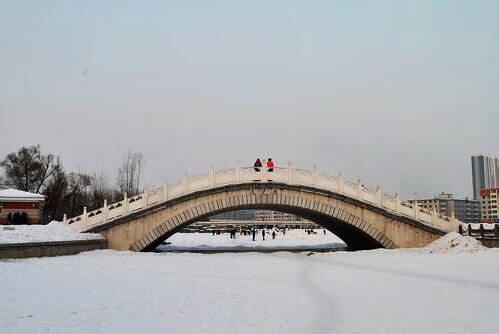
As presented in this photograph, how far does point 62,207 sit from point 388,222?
41.5 m

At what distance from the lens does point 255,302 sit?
31.4ft

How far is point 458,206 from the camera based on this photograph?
Result: 471 feet

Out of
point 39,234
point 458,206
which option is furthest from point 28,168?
point 458,206

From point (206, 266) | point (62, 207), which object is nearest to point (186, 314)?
point (206, 266)

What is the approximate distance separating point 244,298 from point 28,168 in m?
45.6

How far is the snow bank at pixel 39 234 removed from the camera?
18.0m

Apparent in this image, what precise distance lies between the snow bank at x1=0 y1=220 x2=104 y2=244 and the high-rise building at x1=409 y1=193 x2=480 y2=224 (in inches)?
4797

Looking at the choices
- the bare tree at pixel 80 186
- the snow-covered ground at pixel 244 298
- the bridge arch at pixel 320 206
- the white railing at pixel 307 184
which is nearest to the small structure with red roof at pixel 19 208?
the white railing at pixel 307 184

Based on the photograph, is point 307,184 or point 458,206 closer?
point 307,184

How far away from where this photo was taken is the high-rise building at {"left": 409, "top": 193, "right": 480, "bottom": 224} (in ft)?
440

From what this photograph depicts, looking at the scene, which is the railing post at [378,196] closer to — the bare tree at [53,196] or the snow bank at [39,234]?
the snow bank at [39,234]

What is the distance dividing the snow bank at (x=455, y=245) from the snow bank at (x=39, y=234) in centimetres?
1578

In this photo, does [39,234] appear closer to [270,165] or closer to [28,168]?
[270,165]

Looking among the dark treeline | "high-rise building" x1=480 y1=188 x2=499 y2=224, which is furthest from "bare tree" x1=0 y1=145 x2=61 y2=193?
"high-rise building" x1=480 y1=188 x2=499 y2=224
